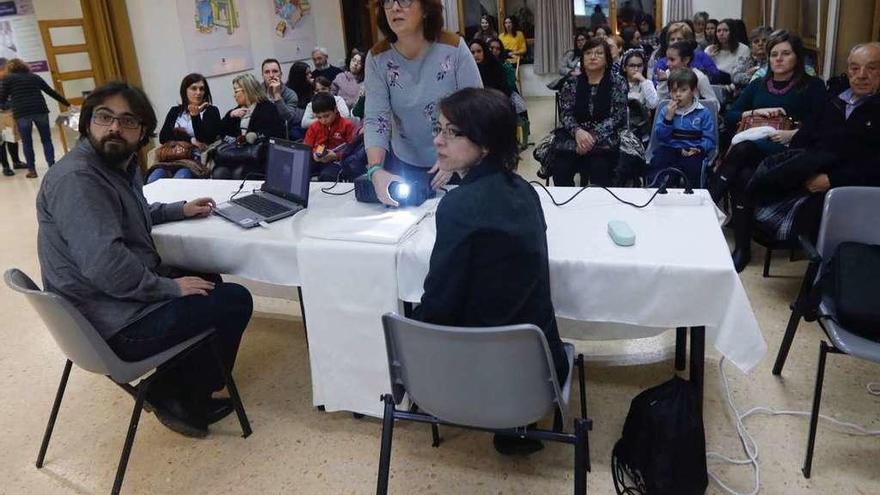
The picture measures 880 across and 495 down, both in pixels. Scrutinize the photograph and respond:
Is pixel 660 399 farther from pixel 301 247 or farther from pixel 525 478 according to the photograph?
pixel 301 247

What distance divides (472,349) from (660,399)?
27.0 inches

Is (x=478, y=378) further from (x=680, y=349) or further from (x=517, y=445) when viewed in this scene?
(x=680, y=349)

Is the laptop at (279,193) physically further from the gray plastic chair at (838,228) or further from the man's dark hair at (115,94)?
the gray plastic chair at (838,228)

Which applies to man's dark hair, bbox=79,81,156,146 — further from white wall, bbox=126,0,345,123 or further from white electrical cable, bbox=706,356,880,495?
white wall, bbox=126,0,345,123

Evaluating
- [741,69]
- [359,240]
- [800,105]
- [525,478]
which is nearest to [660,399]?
[525,478]

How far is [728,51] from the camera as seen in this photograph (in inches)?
225

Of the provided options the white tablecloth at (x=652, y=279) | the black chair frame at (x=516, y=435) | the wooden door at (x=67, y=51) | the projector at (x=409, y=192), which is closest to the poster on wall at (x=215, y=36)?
the wooden door at (x=67, y=51)

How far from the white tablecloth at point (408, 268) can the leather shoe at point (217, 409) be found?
1.25ft

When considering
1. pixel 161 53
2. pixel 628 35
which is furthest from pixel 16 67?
pixel 628 35

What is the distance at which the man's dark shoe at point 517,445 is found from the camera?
6.31ft

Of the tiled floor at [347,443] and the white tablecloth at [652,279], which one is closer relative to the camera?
the white tablecloth at [652,279]

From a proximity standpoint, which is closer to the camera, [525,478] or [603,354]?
[525,478]

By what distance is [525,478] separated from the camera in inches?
72.7

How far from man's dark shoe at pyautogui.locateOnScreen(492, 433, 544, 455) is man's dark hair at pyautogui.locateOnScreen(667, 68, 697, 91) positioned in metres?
2.31
